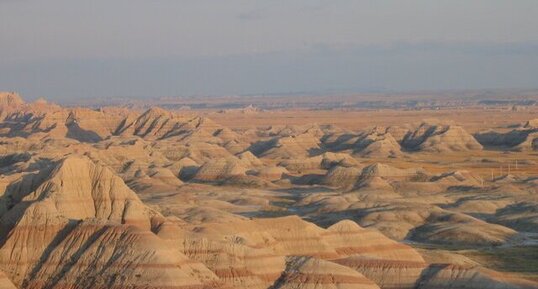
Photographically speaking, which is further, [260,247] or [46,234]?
[260,247]

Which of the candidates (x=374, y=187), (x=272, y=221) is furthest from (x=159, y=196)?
(x=272, y=221)

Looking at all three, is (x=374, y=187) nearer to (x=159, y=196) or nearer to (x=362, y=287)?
(x=159, y=196)

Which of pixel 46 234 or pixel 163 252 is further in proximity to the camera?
pixel 46 234

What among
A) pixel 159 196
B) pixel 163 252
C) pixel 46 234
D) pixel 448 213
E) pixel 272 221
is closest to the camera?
pixel 163 252

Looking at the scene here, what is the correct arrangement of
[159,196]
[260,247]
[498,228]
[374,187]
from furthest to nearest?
[374,187] → [159,196] → [498,228] → [260,247]

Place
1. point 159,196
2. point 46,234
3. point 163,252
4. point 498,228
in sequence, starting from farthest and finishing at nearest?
point 159,196, point 498,228, point 46,234, point 163,252

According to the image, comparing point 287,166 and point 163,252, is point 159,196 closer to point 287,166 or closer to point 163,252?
point 287,166

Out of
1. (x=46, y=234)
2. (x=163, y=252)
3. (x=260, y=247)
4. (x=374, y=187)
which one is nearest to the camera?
(x=163, y=252)

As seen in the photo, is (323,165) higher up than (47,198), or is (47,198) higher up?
(47,198)

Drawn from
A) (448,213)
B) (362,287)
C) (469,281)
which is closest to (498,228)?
(448,213)
